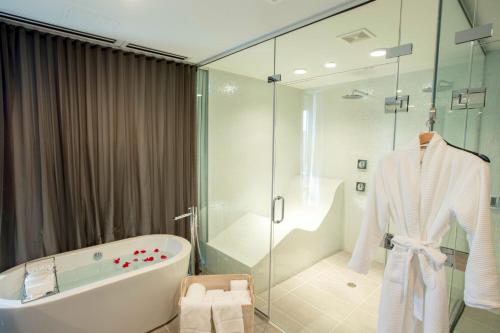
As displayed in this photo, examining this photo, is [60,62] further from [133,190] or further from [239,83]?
[239,83]

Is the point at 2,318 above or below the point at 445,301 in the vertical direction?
below

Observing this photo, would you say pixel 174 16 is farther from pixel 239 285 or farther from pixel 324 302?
pixel 324 302

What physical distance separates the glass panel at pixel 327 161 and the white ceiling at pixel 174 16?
0.26 m

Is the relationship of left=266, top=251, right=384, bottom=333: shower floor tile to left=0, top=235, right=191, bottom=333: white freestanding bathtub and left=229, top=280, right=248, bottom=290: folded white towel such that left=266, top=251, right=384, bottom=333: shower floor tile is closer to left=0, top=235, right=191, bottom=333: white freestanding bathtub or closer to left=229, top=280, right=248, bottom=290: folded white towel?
left=229, top=280, right=248, bottom=290: folded white towel

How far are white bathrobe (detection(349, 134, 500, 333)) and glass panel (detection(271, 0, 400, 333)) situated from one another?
114cm

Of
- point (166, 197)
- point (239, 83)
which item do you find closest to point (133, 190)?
point (166, 197)

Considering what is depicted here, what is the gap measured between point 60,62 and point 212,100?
155 cm

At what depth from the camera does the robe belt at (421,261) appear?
111 cm

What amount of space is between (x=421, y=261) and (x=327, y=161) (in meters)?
2.10

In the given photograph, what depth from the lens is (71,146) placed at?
230cm

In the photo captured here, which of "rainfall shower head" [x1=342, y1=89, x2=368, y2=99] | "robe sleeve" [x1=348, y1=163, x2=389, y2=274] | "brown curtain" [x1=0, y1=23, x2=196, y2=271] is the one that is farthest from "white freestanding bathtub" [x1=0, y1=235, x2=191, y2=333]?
"rainfall shower head" [x1=342, y1=89, x2=368, y2=99]

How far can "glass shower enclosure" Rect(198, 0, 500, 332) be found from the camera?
1.83 metres

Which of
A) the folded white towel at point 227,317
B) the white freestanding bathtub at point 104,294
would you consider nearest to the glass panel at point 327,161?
the folded white towel at point 227,317

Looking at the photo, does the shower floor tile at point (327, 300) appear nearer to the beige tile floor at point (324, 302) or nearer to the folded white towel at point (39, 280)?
the beige tile floor at point (324, 302)
